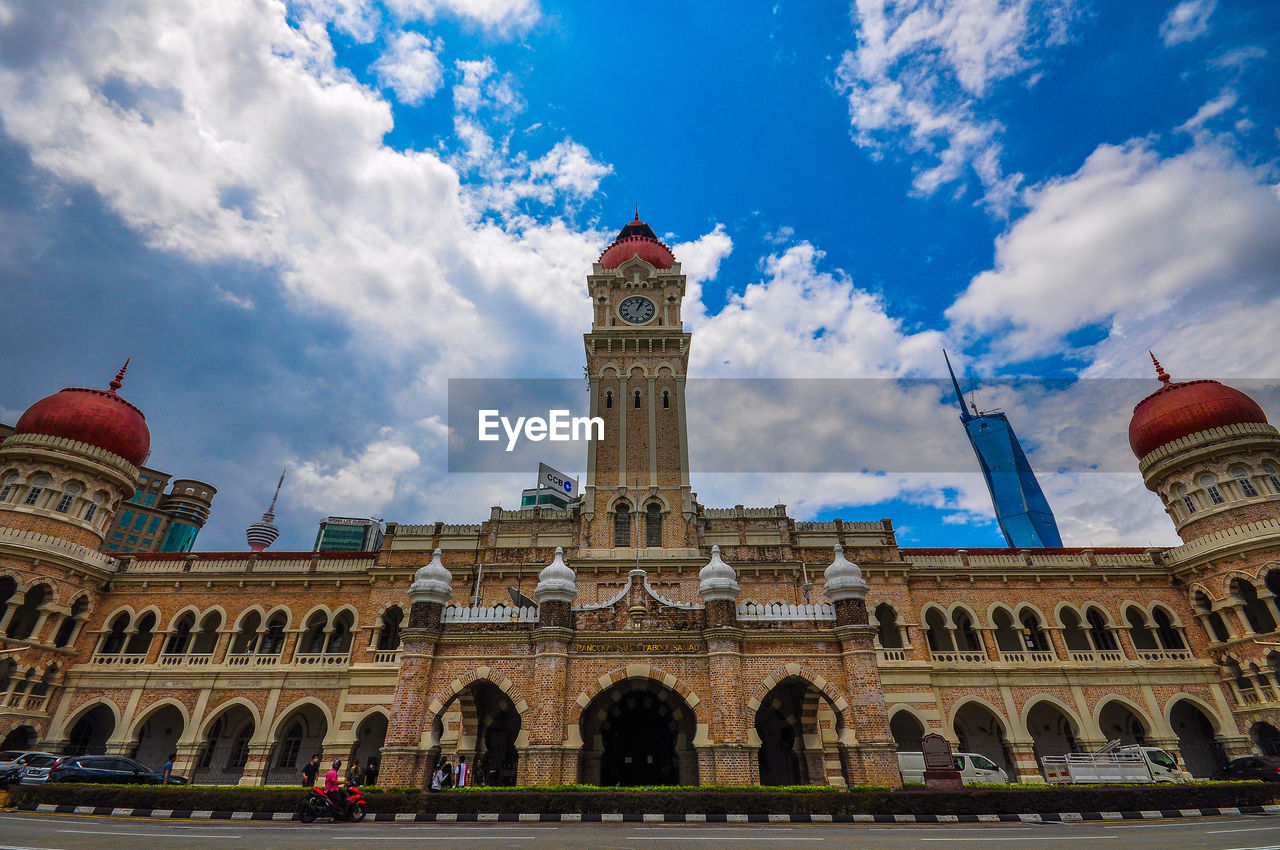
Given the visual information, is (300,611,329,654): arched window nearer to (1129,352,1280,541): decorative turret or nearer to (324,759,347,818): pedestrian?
(324,759,347,818): pedestrian

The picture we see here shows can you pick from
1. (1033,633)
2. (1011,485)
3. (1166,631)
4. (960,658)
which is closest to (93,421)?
(960,658)

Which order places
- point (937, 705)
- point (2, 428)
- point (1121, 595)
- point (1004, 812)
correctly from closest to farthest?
point (1004, 812) → point (937, 705) → point (1121, 595) → point (2, 428)

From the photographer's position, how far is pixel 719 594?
1848cm

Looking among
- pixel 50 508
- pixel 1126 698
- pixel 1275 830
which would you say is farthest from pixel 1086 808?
pixel 50 508

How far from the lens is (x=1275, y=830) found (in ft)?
43.4

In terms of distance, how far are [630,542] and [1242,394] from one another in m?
32.0

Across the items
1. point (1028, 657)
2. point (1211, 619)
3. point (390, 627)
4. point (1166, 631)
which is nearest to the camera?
point (1028, 657)

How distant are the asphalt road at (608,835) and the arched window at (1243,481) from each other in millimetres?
20356

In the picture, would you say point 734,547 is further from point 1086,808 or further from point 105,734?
point 105,734

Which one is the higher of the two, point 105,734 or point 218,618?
point 218,618

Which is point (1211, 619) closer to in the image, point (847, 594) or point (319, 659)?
point (847, 594)

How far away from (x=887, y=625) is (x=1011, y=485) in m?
96.9

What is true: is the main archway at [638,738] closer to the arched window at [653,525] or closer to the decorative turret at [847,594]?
the decorative turret at [847,594]

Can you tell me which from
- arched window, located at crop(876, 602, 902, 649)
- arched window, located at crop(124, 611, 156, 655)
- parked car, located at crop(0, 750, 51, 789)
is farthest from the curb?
arched window, located at crop(124, 611, 156, 655)
